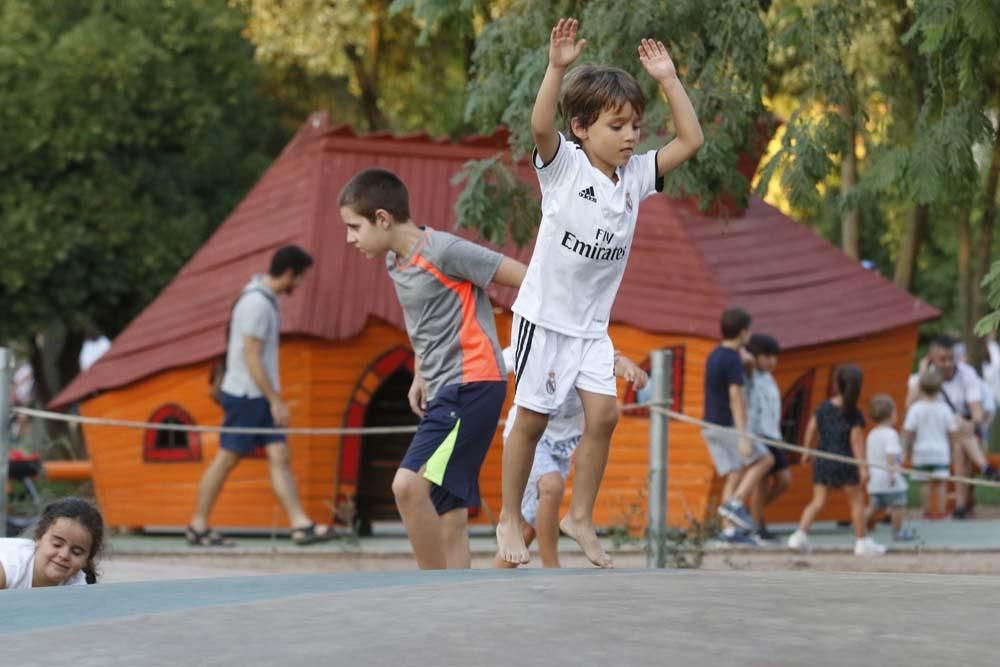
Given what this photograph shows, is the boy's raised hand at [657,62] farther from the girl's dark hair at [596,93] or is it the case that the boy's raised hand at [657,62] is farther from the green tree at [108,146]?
the green tree at [108,146]

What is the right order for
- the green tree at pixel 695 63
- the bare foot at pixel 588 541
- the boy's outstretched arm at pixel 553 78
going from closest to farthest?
the boy's outstretched arm at pixel 553 78 < the bare foot at pixel 588 541 < the green tree at pixel 695 63

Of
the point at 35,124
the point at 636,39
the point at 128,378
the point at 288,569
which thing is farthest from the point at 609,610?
the point at 35,124

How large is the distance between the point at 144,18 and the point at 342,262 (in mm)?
11037

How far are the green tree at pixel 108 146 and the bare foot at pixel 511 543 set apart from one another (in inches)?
673

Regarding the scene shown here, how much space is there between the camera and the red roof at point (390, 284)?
44.9 feet

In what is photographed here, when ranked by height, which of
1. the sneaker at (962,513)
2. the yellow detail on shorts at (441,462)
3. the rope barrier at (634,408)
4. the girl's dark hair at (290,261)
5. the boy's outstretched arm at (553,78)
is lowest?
the yellow detail on shorts at (441,462)

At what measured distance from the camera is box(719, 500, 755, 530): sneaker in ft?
40.9

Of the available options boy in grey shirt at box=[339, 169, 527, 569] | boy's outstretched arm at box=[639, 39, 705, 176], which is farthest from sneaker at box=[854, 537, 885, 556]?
boy's outstretched arm at box=[639, 39, 705, 176]

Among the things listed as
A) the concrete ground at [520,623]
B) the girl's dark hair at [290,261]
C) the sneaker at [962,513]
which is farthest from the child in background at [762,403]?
the concrete ground at [520,623]

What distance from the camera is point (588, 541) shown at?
642 centimetres

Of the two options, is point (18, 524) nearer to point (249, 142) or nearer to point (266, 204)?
point (266, 204)

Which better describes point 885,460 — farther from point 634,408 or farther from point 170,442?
point 170,442

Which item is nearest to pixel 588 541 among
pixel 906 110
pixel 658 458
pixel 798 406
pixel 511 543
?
pixel 511 543

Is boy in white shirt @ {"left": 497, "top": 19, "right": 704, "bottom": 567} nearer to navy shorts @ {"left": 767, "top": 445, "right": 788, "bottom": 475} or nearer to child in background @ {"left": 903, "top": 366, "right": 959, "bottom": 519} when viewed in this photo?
navy shorts @ {"left": 767, "top": 445, "right": 788, "bottom": 475}
